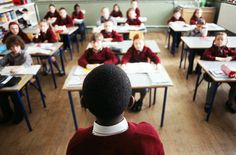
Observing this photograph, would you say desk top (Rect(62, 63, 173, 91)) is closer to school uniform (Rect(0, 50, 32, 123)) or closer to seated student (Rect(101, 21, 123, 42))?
school uniform (Rect(0, 50, 32, 123))

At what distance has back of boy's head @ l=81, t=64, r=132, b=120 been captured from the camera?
0.69 m

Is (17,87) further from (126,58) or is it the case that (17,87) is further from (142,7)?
(142,7)

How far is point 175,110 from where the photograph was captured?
113 inches

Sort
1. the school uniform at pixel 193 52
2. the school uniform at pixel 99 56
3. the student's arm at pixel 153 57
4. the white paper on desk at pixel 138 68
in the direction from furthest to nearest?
the school uniform at pixel 193 52 → the school uniform at pixel 99 56 → the student's arm at pixel 153 57 → the white paper on desk at pixel 138 68

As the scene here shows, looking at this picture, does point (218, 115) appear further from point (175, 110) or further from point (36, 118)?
point (36, 118)

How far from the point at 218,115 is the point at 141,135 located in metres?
2.38

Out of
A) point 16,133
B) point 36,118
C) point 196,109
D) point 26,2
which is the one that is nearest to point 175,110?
point 196,109

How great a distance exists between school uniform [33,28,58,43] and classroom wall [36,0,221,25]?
3129 mm

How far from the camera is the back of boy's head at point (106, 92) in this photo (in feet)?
2.25

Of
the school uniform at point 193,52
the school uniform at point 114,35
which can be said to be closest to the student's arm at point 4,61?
the school uniform at point 114,35

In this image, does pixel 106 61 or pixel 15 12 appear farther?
pixel 15 12

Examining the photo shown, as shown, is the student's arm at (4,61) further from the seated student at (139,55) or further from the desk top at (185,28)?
the desk top at (185,28)

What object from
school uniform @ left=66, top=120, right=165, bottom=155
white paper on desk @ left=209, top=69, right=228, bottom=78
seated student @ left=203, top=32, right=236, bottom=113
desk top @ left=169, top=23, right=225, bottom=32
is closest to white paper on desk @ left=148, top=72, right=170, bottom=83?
white paper on desk @ left=209, top=69, right=228, bottom=78

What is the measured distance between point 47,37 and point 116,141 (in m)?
3.62
